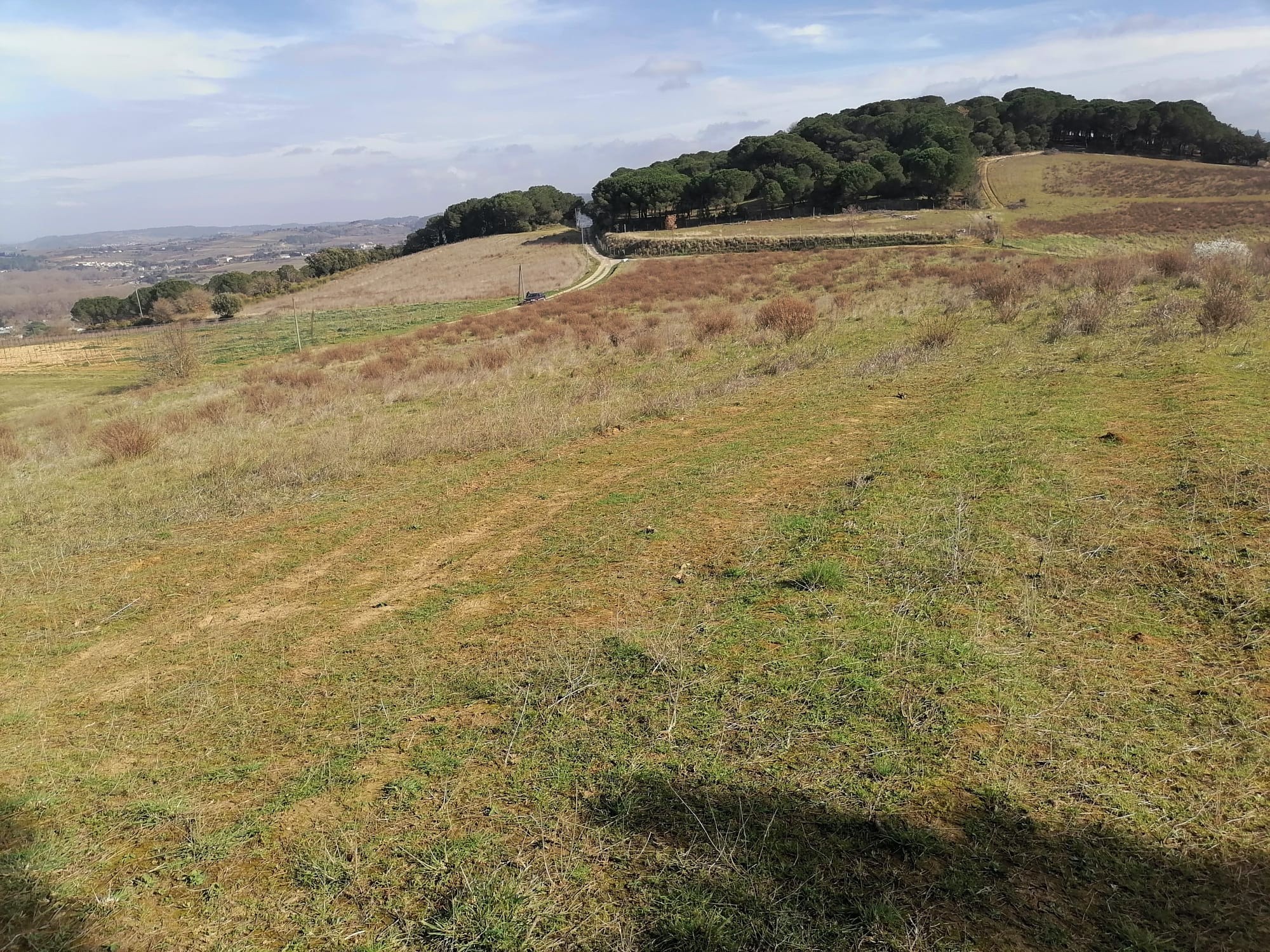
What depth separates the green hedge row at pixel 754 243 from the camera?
49.1 m

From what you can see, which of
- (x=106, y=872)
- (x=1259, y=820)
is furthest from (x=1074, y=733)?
(x=106, y=872)

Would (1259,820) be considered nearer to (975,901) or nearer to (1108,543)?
(975,901)

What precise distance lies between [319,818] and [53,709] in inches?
125

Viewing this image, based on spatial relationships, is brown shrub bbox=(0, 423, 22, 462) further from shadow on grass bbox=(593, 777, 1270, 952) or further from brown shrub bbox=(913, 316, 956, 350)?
brown shrub bbox=(913, 316, 956, 350)

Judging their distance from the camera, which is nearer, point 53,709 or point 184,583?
point 53,709

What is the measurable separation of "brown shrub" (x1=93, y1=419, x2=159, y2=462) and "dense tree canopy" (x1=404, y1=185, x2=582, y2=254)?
83.4 metres

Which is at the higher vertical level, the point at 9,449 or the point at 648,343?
the point at 648,343

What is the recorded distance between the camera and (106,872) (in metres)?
3.43

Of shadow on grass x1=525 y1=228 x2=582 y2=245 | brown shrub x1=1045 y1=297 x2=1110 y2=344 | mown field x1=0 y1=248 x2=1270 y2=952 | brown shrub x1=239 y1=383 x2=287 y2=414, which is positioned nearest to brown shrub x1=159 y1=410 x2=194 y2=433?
brown shrub x1=239 y1=383 x2=287 y2=414

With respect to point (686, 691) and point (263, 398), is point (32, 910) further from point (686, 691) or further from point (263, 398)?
point (263, 398)

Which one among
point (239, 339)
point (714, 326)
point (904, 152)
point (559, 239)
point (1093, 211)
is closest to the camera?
point (714, 326)

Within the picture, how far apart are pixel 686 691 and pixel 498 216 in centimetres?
10256

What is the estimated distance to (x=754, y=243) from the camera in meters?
56.3

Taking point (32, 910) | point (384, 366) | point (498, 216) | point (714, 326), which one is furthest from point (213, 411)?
point (498, 216)
